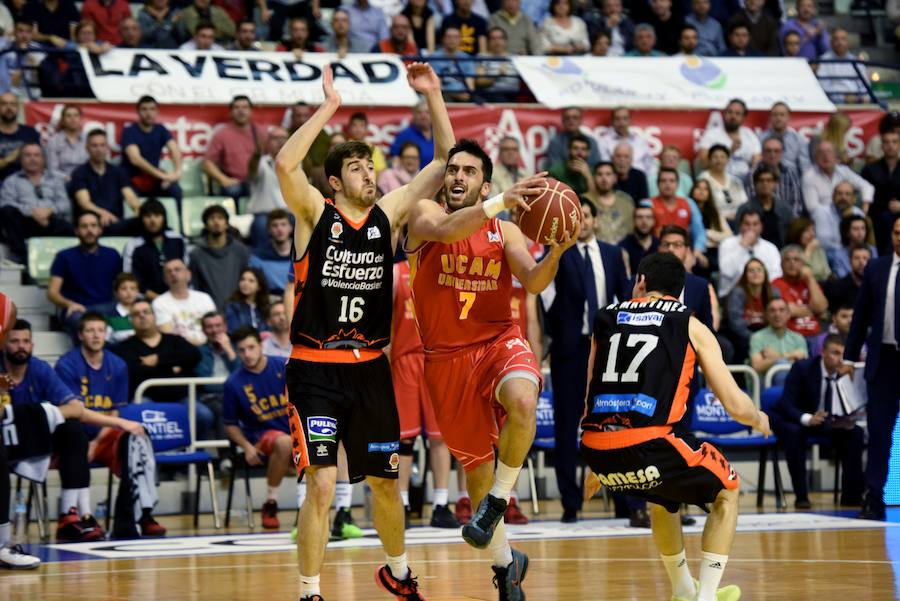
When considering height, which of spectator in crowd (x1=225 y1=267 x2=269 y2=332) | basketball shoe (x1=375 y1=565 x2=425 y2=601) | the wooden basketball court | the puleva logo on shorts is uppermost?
spectator in crowd (x1=225 y1=267 x2=269 y2=332)

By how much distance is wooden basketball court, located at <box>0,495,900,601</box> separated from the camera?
784 cm

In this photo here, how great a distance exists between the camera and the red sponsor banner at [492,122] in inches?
605

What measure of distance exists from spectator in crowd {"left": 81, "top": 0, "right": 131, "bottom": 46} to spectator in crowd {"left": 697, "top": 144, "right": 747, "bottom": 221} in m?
6.58

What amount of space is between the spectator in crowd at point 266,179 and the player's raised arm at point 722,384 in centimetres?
856

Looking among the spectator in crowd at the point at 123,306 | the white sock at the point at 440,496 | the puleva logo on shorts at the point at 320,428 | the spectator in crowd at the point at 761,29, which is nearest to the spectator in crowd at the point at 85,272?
the spectator in crowd at the point at 123,306

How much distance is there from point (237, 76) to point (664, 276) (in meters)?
9.75

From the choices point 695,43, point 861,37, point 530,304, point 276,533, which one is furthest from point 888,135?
point 276,533

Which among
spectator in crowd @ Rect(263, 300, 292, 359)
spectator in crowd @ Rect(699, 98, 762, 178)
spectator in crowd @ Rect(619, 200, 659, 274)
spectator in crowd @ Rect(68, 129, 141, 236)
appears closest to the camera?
spectator in crowd @ Rect(263, 300, 292, 359)

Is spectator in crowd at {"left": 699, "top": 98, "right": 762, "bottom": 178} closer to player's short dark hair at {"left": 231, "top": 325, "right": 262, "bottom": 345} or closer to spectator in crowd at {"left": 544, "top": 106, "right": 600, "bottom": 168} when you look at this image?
spectator in crowd at {"left": 544, "top": 106, "right": 600, "bottom": 168}

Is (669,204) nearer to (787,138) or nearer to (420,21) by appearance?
(787,138)

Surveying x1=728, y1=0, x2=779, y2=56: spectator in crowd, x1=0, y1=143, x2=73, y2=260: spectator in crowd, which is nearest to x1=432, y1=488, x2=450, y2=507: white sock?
x1=0, y1=143, x2=73, y2=260: spectator in crowd

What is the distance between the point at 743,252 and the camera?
50.3ft

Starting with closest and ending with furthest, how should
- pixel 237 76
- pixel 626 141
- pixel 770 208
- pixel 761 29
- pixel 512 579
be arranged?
pixel 512 579
pixel 237 76
pixel 770 208
pixel 626 141
pixel 761 29

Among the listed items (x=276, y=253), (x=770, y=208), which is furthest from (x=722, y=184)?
(x=276, y=253)
